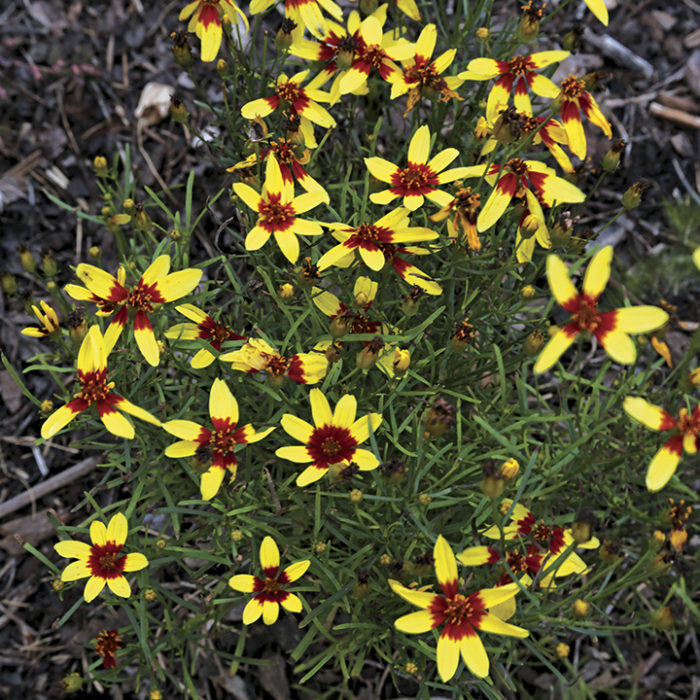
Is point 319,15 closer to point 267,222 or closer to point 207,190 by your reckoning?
point 267,222

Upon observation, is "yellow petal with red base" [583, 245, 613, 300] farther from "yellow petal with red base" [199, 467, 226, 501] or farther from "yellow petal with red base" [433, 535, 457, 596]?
"yellow petal with red base" [199, 467, 226, 501]

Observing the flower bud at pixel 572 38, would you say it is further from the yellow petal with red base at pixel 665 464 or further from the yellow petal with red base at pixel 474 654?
the yellow petal with red base at pixel 474 654

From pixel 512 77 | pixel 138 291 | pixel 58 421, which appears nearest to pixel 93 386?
pixel 58 421

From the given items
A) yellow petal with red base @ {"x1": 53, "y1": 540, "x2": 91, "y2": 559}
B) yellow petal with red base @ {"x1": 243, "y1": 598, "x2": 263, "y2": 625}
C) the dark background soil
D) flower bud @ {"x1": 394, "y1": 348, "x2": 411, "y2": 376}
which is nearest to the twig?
the dark background soil

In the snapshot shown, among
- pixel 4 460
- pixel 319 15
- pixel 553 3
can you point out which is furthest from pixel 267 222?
pixel 553 3

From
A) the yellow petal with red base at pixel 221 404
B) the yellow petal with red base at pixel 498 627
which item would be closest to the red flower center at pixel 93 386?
the yellow petal with red base at pixel 221 404

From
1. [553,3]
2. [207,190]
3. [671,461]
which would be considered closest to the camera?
[671,461]
